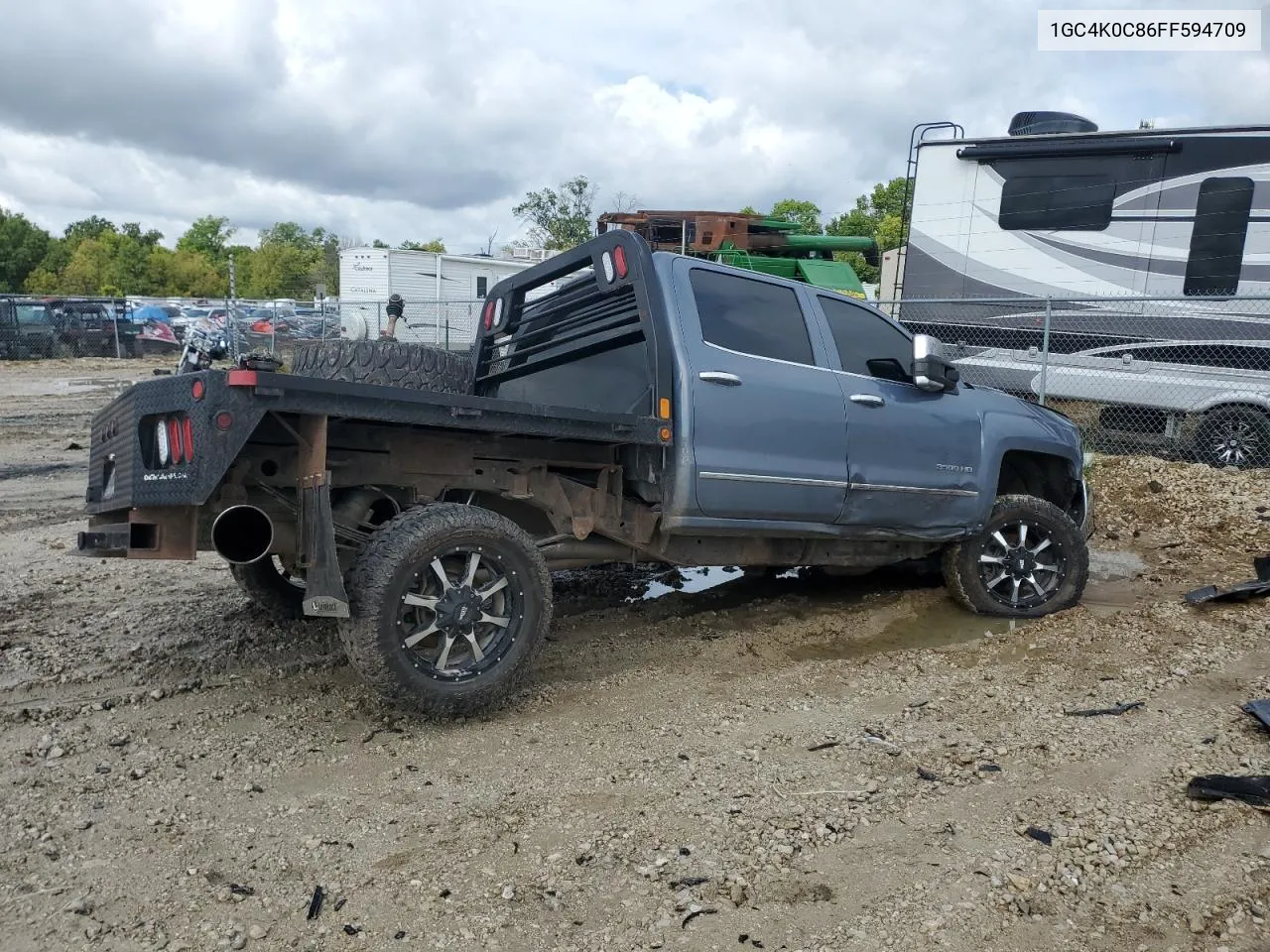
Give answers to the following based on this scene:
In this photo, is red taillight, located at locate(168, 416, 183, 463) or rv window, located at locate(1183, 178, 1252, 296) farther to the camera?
rv window, located at locate(1183, 178, 1252, 296)

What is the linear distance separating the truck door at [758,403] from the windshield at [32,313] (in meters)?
25.9

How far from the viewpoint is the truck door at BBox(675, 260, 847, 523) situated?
4.77 meters

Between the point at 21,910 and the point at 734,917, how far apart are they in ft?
6.51

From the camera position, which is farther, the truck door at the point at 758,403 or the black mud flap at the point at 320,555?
the truck door at the point at 758,403

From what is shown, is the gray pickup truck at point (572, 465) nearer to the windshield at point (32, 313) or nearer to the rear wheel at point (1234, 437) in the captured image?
the rear wheel at point (1234, 437)

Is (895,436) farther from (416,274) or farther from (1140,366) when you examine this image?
(416,274)

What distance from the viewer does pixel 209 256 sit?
245 ft

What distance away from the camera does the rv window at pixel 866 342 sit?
545cm

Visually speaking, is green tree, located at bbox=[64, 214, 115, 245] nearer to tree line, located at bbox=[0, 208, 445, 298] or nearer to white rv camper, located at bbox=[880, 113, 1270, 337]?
tree line, located at bbox=[0, 208, 445, 298]

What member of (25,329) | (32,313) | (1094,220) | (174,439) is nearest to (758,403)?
(174,439)

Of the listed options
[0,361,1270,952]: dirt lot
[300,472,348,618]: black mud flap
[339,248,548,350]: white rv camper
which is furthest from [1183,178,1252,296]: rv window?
[339,248,548,350]: white rv camper

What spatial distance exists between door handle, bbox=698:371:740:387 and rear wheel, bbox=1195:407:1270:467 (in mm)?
7440

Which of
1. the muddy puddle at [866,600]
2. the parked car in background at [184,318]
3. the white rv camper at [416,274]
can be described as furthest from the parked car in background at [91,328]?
the muddy puddle at [866,600]

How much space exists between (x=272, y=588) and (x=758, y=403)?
276 cm
